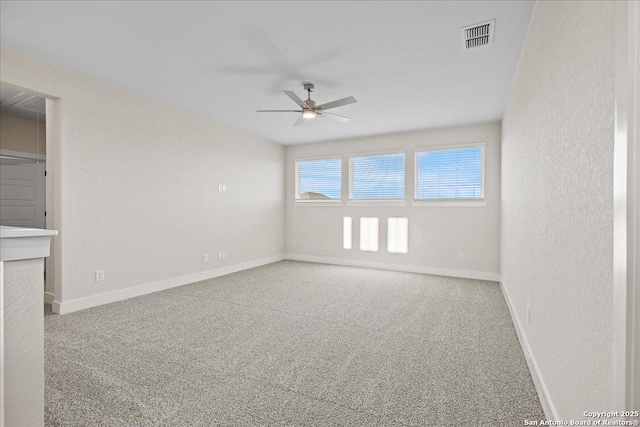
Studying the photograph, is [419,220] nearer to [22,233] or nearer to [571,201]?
[571,201]

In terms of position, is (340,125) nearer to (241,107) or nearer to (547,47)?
(241,107)

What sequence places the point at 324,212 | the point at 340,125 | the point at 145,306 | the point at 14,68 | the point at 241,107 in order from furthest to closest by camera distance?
the point at 324,212 → the point at 340,125 → the point at 241,107 → the point at 145,306 → the point at 14,68

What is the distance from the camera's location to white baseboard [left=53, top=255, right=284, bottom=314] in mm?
3191

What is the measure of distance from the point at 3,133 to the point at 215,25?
4632 millimetres

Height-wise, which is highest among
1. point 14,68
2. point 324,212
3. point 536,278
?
→ point 14,68

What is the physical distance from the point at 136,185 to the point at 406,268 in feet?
14.9

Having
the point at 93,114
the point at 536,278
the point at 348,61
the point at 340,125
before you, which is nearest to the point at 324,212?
the point at 340,125

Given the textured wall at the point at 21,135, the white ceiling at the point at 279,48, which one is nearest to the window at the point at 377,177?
the white ceiling at the point at 279,48

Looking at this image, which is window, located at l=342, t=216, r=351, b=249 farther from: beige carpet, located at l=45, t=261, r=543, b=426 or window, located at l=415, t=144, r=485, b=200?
beige carpet, located at l=45, t=261, r=543, b=426

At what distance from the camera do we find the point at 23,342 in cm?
111

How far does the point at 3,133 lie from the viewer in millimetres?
4586

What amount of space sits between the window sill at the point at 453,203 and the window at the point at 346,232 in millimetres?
1338

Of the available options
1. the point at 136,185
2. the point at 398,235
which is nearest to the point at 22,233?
the point at 136,185

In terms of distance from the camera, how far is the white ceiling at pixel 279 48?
7.23 feet
